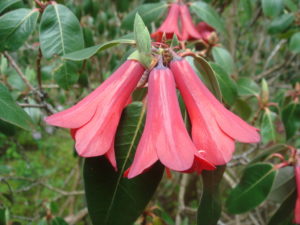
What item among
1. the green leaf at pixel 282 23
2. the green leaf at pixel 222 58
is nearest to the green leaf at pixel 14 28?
the green leaf at pixel 222 58

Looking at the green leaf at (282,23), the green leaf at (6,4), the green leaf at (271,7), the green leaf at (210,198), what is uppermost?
the green leaf at (6,4)

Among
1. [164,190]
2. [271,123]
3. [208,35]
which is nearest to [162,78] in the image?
[208,35]

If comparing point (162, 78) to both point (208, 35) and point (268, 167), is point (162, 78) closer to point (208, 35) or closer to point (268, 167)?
point (268, 167)

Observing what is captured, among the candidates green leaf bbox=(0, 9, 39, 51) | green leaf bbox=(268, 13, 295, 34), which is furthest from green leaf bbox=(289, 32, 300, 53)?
green leaf bbox=(0, 9, 39, 51)

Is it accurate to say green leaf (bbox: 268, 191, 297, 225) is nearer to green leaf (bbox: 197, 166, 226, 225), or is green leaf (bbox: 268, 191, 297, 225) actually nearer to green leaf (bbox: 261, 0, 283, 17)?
green leaf (bbox: 197, 166, 226, 225)

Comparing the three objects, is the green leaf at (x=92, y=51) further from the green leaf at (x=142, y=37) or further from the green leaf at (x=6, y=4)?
the green leaf at (x=6, y=4)

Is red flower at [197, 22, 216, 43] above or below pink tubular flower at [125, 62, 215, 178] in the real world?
below
